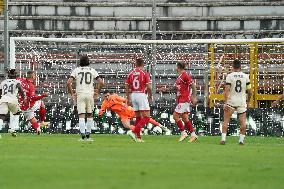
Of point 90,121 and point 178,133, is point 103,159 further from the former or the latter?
point 178,133

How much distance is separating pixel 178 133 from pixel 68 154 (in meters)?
14.2

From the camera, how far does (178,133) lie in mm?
33500

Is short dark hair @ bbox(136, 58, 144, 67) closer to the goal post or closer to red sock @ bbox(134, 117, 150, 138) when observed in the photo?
red sock @ bbox(134, 117, 150, 138)

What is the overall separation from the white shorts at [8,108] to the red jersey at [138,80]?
16.0 feet

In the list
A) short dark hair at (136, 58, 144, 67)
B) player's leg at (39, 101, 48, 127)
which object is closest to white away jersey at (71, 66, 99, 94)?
short dark hair at (136, 58, 144, 67)

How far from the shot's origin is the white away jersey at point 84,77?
26.7 meters

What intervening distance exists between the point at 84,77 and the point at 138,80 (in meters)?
1.28

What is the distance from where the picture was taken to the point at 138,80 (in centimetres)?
2673

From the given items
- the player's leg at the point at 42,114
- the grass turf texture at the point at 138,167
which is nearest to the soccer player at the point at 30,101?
the player's leg at the point at 42,114

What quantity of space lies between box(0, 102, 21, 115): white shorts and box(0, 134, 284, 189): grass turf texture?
8276 mm

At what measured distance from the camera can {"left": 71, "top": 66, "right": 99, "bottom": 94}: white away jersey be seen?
26719 mm

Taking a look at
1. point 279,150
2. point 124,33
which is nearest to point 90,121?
point 279,150

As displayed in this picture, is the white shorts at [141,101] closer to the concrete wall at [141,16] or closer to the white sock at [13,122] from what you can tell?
the white sock at [13,122]

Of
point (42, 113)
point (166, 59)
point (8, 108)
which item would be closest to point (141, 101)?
point (8, 108)
